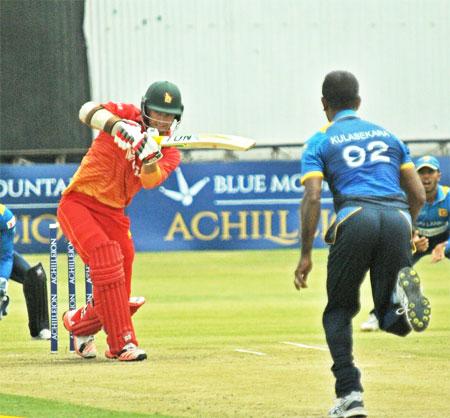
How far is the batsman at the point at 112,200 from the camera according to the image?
32.3ft

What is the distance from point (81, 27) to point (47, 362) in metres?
16.8

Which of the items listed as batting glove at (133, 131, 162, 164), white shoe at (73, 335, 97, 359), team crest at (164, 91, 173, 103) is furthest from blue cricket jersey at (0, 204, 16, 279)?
batting glove at (133, 131, 162, 164)

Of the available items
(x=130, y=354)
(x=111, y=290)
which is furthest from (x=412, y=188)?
(x=130, y=354)

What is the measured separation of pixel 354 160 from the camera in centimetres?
767

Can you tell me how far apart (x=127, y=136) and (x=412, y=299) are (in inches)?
108

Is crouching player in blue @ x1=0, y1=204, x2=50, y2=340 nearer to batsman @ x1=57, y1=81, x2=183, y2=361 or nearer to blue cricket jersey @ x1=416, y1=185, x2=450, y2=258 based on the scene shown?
batsman @ x1=57, y1=81, x2=183, y2=361

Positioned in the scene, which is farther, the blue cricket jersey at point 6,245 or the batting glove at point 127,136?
the blue cricket jersey at point 6,245

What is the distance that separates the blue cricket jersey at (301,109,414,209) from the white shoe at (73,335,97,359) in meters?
3.18

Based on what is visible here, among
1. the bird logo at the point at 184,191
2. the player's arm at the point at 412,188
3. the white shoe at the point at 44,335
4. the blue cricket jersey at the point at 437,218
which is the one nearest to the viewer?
the player's arm at the point at 412,188

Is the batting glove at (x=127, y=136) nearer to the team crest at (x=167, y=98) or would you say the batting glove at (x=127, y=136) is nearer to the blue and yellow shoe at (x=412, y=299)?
the team crest at (x=167, y=98)

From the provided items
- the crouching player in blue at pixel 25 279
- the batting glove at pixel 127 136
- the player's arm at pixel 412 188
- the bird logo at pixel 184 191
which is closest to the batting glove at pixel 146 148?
the batting glove at pixel 127 136

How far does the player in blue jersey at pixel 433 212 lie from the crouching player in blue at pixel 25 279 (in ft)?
9.30

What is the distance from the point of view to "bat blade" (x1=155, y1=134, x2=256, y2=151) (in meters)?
9.48

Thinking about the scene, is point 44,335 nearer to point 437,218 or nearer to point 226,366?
point 226,366
